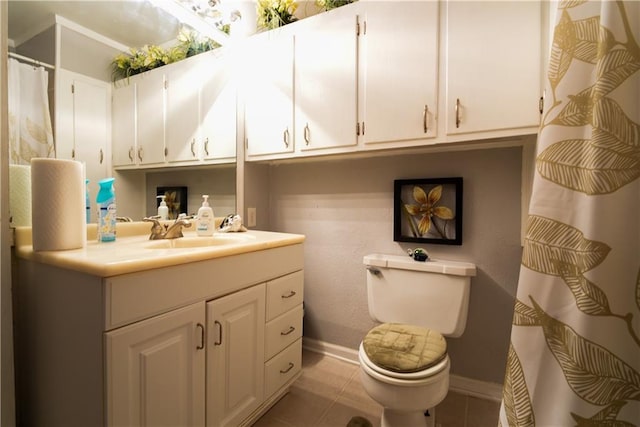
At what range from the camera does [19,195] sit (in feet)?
3.24

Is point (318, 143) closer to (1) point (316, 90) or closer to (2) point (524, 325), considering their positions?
(1) point (316, 90)

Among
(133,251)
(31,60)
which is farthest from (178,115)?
(133,251)

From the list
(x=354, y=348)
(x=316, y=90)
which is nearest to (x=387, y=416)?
(x=354, y=348)

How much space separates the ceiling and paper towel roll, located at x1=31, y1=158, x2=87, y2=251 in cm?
49

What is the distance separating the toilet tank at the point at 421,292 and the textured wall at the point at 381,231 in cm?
19

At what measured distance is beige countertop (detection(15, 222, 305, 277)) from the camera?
0.75 meters

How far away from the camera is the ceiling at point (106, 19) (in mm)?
A: 988

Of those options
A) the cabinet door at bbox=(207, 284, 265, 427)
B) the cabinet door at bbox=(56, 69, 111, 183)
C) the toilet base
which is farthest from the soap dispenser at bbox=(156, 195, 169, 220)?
the toilet base

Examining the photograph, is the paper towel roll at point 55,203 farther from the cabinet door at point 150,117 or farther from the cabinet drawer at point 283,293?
the cabinet drawer at point 283,293

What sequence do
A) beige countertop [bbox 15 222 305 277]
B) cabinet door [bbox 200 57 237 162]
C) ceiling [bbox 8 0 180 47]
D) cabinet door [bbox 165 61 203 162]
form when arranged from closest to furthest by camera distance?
beige countertop [bbox 15 222 305 277]
ceiling [bbox 8 0 180 47]
cabinet door [bbox 165 61 203 162]
cabinet door [bbox 200 57 237 162]

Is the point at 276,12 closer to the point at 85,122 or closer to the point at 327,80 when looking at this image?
the point at 327,80

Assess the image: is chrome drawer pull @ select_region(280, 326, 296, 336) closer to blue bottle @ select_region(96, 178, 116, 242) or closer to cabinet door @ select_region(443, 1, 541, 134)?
blue bottle @ select_region(96, 178, 116, 242)

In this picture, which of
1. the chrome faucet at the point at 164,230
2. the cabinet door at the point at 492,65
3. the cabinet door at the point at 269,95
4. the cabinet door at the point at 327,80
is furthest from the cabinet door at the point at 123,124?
the cabinet door at the point at 492,65

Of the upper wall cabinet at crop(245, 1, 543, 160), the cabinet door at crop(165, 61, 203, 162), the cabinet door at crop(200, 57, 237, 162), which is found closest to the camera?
the upper wall cabinet at crop(245, 1, 543, 160)
